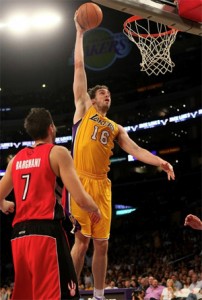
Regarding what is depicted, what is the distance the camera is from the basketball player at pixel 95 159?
517 centimetres

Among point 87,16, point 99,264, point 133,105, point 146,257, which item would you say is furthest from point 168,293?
point 133,105

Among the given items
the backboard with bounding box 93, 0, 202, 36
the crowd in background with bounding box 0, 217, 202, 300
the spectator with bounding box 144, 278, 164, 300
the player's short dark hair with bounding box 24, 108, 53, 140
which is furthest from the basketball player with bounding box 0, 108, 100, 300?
the crowd in background with bounding box 0, 217, 202, 300

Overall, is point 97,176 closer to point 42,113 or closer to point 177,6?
point 42,113

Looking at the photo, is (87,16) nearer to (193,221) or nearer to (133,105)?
(193,221)

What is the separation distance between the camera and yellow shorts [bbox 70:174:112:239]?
5172 millimetres

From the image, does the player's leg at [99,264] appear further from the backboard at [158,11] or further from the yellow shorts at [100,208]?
the backboard at [158,11]

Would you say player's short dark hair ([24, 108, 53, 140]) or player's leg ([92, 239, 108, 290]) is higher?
player's short dark hair ([24, 108, 53, 140])

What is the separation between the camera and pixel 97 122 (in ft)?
18.2

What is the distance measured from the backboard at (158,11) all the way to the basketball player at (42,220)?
2.49 meters

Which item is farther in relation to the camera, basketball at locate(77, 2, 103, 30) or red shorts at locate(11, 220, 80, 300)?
basketball at locate(77, 2, 103, 30)

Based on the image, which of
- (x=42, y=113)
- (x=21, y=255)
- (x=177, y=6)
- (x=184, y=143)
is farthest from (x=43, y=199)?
(x=184, y=143)

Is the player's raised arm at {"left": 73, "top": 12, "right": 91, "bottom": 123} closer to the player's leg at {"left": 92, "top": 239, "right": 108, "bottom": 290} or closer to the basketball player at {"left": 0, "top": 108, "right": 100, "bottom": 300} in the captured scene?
the player's leg at {"left": 92, "top": 239, "right": 108, "bottom": 290}

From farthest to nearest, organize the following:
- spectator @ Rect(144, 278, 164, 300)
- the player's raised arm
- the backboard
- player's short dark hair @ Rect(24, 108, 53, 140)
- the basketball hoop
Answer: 1. spectator @ Rect(144, 278, 164, 300)
2. the basketball hoop
3. the backboard
4. the player's raised arm
5. player's short dark hair @ Rect(24, 108, 53, 140)

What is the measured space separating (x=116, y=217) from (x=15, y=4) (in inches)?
657
